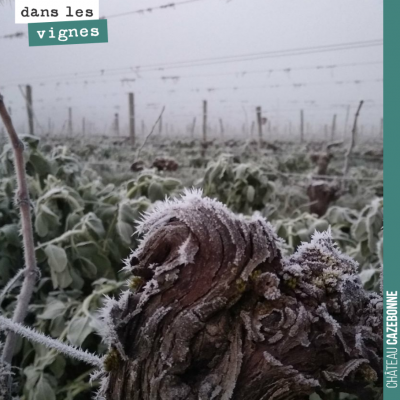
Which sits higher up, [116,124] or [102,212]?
[116,124]

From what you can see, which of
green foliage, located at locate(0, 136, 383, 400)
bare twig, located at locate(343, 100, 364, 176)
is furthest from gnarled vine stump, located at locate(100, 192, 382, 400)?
bare twig, located at locate(343, 100, 364, 176)

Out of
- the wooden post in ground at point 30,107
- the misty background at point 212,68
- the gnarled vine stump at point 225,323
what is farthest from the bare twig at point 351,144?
the wooden post in ground at point 30,107

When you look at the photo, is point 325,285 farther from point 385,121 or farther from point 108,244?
point 108,244

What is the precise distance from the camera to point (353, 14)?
2.03ft

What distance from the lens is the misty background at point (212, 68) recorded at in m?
0.64

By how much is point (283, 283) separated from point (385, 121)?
0.27 metres

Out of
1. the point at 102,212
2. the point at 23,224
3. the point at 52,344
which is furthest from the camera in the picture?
the point at 102,212

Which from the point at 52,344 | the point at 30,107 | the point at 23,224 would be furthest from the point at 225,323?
the point at 30,107

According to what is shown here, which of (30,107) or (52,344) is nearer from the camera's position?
(52,344)

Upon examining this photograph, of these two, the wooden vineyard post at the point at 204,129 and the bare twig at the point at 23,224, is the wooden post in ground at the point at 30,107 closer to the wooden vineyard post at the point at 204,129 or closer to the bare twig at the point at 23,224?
the bare twig at the point at 23,224

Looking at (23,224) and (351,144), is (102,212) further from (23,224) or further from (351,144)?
(351,144)

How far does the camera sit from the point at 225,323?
43 cm

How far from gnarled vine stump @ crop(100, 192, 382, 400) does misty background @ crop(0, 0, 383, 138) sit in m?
0.32

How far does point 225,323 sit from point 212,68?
1.42 ft
